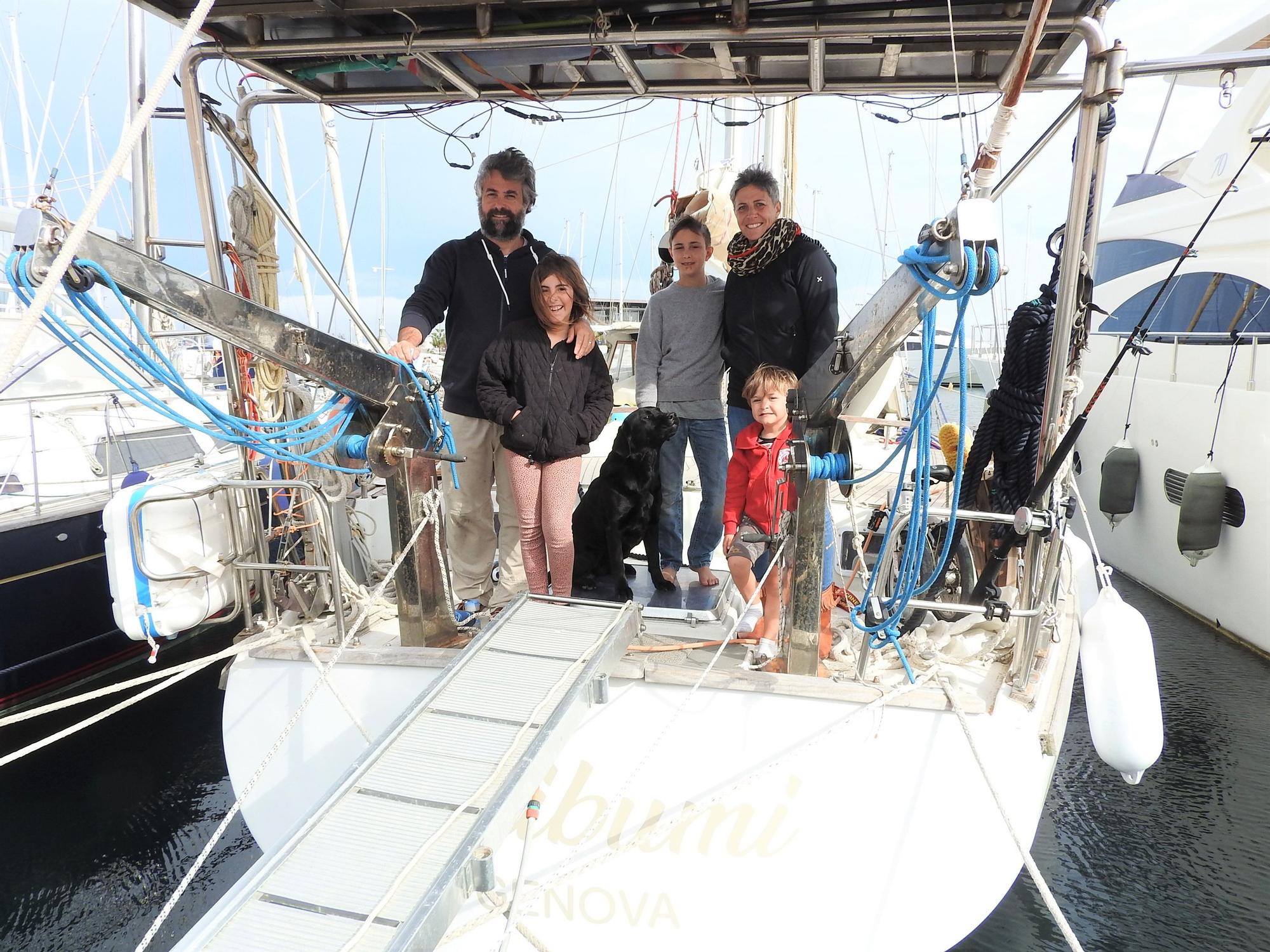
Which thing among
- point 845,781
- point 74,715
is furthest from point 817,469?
point 74,715

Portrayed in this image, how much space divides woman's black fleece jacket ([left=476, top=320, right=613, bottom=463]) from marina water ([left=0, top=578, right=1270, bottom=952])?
3262 mm

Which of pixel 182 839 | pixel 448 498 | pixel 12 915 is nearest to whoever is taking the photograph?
pixel 448 498

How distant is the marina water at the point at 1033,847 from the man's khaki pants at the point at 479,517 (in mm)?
2463

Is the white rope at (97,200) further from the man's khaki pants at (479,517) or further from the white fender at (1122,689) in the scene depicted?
the white fender at (1122,689)

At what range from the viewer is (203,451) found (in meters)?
8.78

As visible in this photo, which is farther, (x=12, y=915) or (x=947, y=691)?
(x=12, y=915)

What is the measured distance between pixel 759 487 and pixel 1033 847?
3388 mm

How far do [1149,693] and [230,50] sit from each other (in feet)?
13.0

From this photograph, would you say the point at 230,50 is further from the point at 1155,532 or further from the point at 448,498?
the point at 1155,532

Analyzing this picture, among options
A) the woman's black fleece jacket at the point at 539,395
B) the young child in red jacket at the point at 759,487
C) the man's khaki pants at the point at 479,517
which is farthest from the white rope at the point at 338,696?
the young child in red jacket at the point at 759,487

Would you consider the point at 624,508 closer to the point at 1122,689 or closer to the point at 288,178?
the point at 1122,689

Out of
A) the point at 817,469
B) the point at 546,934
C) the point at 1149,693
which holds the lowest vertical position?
the point at 546,934

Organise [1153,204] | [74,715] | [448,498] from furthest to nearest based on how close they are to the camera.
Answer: [1153,204] → [74,715] → [448,498]

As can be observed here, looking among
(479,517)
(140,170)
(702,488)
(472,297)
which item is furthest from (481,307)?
(140,170)
